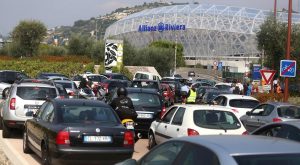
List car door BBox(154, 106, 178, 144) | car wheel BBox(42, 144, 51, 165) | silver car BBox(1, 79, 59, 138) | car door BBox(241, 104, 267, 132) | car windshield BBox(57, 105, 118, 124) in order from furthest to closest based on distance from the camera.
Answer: car door BBox(241, 104, 267, 132) → silver car BBox(1, 79, 59, 138) → car door BBox(154, 106, 178, 144) → car windshield BBox(57, 105, 118, 124) → car wheel BBox(42, 144, 51, 165)

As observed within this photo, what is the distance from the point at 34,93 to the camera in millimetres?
15781

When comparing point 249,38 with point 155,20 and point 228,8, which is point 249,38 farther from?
point 155,20

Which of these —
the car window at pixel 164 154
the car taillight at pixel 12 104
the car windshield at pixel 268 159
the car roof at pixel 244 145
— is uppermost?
the car roof at pixel 244 145

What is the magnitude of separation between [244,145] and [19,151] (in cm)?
918

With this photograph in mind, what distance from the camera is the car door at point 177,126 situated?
40.4 ft

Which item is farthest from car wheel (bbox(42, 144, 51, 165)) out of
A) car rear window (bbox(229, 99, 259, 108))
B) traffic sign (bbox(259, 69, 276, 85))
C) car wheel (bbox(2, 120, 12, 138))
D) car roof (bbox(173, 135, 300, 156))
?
traffic sign (bbox(259, 69, 276, 85))

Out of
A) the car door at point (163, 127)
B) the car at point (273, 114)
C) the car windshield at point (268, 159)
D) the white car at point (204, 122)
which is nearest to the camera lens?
the car windshield at point (268, 159)

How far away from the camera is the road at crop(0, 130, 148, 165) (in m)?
11.8

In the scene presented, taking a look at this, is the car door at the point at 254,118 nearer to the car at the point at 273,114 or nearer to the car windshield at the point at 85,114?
the car at the point at 273,114

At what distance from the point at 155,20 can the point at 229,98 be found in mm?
119339

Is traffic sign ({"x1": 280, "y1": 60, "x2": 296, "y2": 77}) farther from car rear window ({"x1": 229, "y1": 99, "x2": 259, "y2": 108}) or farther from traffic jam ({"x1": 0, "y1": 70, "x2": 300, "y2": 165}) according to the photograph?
traffic jam ({"x1": 0, "y1": 70, "x2": 300, "y2": 165})

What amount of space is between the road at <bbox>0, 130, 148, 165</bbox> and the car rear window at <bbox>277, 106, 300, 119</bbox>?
4.16 metres

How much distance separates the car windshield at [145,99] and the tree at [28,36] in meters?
65.5

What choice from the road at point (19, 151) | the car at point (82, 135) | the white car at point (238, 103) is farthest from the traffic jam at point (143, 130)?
the white car at point (238, 103)
